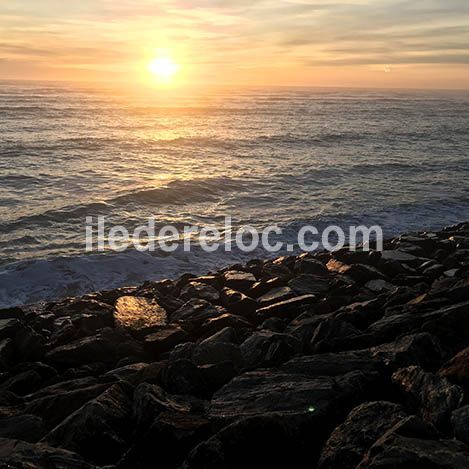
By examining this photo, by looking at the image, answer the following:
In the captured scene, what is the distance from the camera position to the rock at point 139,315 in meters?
7.64

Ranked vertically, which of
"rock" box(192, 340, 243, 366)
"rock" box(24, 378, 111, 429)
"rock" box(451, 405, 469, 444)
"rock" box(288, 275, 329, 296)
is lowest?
"rock" box(288, 275, 329, 296)

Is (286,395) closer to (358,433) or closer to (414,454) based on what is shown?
(358,433)

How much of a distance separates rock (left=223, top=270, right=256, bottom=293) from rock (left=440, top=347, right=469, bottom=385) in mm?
5549

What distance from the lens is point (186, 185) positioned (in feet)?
74.3

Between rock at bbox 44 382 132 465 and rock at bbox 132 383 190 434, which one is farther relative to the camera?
rock at bbox 132 383 190 434

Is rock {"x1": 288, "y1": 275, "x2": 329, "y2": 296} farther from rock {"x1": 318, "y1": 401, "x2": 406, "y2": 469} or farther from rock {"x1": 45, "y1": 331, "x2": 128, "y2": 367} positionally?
rock {"x1": 318, "y1": 401, "x2": 406, "y2": 469}

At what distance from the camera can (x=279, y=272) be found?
36.0 feet

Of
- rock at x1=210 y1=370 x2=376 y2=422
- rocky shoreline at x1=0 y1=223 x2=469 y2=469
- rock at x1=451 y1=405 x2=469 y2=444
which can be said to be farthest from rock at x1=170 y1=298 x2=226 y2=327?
rock at x1=451 y1=405 x2=469 y2=444

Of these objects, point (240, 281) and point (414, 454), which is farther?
point (240, 281)

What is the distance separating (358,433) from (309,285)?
6.04 m

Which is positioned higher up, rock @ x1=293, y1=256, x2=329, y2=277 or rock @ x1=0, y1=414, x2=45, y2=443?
rock @ x1=0, y1=414, x2=45, y2=443

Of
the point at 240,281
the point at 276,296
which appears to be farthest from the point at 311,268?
the point at 276,296

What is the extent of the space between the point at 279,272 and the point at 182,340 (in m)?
4.27

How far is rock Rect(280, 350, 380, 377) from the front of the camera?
472cm
